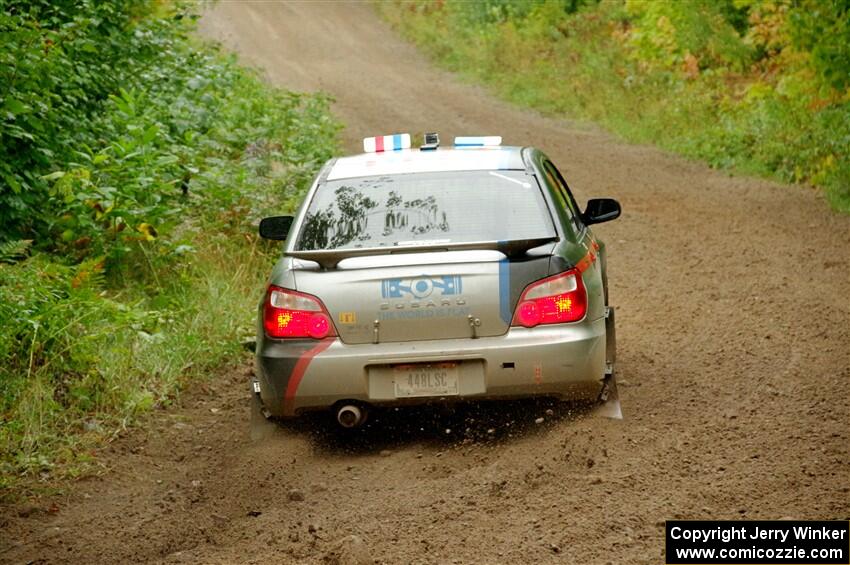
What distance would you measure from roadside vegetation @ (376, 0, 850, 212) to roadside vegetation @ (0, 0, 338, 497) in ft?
22.9

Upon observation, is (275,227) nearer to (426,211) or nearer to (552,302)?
(426,211)

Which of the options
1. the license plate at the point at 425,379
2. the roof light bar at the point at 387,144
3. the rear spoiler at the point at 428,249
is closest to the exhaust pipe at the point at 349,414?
the license plate at the point at 425,379

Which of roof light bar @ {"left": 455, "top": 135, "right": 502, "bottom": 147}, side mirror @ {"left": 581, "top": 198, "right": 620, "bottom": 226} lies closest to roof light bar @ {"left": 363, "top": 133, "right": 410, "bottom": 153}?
roof light bar @ {"left": 455, "top": 135, "right": 502, "bottom": 147}

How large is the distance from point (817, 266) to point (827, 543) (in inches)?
257

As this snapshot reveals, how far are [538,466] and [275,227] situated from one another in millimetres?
2418

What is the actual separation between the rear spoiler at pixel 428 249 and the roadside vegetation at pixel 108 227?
5.92ft

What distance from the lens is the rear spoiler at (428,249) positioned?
5977mm

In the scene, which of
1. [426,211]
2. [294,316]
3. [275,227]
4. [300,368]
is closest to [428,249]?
[426,211]

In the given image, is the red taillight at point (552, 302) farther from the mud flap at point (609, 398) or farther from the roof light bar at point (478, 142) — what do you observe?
the roof light bar at point (478, 142)

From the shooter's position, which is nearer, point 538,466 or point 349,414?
point 538,466

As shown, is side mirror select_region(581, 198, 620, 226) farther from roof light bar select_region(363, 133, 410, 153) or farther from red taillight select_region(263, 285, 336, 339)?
red taillight select_region(263, 285, 336, 339)

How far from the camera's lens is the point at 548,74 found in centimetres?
2484

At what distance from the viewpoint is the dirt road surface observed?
4945 mm

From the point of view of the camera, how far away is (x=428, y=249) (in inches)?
237
